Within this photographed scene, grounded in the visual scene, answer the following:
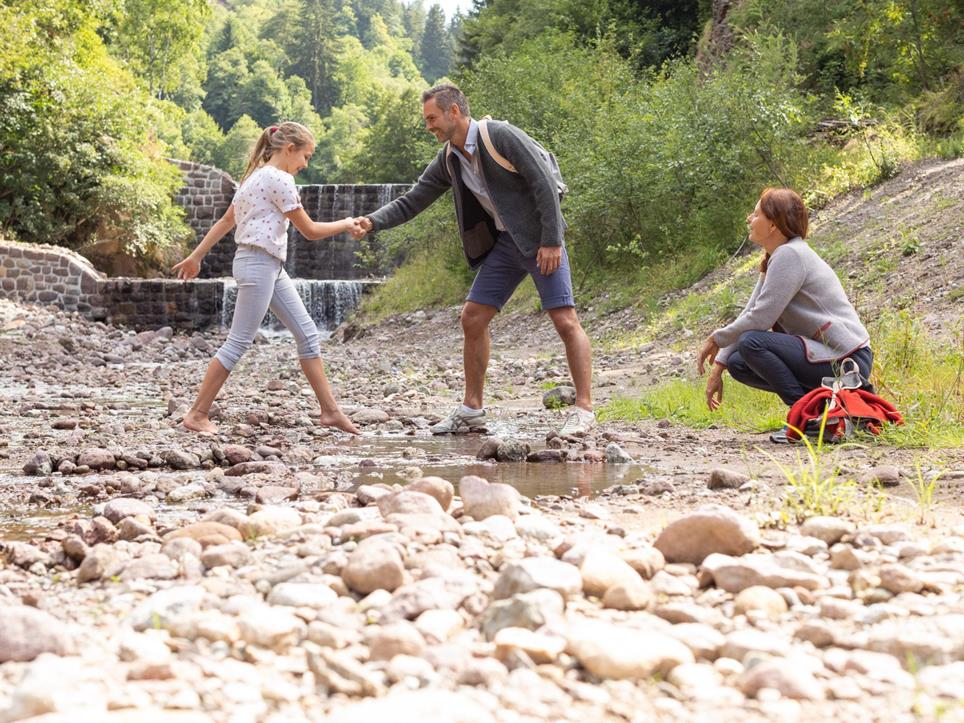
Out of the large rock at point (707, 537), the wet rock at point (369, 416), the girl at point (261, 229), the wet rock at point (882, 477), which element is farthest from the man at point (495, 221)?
the large rock at point (707, 537)

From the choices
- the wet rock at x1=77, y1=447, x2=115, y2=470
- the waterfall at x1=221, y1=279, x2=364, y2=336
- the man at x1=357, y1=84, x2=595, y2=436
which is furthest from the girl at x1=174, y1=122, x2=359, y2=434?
the waterfall at x1=221, y1=279, x2=364, y2=336

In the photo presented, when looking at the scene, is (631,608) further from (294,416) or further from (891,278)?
(891,278)

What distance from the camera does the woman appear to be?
551cm

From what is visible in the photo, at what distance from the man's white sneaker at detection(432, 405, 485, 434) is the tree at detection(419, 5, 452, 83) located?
15045 centimetres

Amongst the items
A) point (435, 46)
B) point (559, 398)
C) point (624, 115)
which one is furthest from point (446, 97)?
point (435, 46)

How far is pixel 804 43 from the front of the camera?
779 inches

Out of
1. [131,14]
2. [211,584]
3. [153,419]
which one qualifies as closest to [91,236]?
[153,419]

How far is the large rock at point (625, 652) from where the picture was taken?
217 cm

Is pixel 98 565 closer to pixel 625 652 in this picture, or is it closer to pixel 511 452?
pixel 625 652

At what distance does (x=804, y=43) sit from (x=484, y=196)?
50.8ft

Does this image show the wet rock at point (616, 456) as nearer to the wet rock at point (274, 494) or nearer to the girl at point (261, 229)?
the wet rock at point (274, 494)

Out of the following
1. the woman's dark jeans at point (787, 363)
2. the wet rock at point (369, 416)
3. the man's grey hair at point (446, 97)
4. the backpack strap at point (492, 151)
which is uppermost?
the man's grey hair at point (446, 97)

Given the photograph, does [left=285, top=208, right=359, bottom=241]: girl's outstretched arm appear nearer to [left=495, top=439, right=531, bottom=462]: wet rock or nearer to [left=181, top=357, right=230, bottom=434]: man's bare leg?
[left=181, top=357, right=230, bottom=434]: man's bare leg

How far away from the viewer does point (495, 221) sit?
21.5 ft
